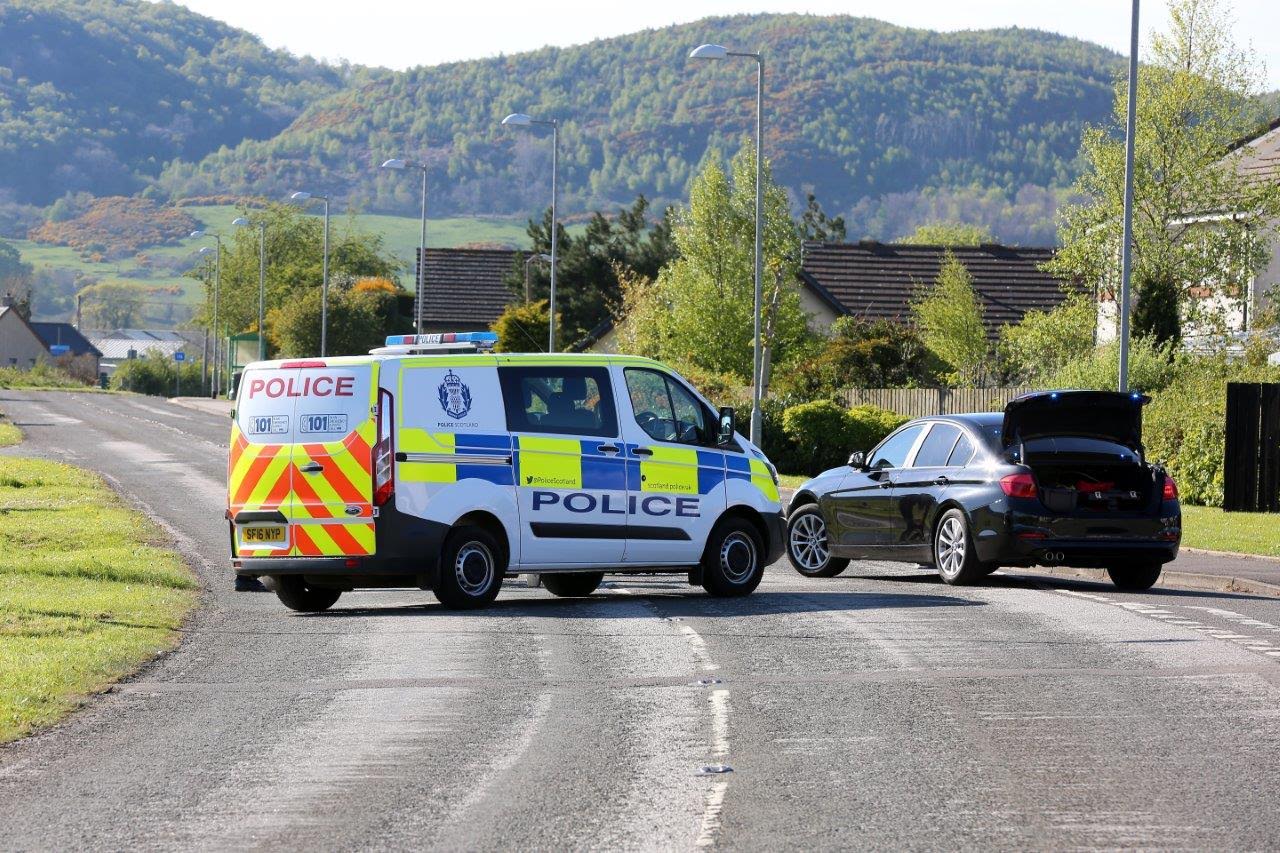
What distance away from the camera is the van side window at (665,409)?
16812mm

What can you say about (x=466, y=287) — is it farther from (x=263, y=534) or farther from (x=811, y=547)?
(x=263, y=534)

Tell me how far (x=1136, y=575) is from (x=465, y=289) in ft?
293

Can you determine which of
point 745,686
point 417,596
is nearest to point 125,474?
point 417,596

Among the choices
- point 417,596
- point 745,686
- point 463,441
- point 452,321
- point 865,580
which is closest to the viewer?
point 745,686

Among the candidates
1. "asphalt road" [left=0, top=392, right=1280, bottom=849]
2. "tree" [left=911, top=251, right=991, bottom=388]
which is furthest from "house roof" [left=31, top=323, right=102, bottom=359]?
"asphalt road" [left=0, top=392, right=1280, bottom=849]

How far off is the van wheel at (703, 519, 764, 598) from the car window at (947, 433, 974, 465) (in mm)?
2190

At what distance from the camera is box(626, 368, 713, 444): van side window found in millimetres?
16812

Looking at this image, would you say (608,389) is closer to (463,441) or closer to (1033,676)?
(463,441)

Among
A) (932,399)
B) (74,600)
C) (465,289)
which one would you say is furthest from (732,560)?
(465,289)

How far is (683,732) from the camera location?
9.65 meters

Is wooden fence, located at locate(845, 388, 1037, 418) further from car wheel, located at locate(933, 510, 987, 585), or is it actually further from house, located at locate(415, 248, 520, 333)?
house, located at locate(415, 248, 520, 333)

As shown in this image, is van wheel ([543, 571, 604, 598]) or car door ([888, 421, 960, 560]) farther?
car door ([888, 421, 960, 560])

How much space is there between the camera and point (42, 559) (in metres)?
19.8

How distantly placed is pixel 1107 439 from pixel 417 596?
6512 millimetres
